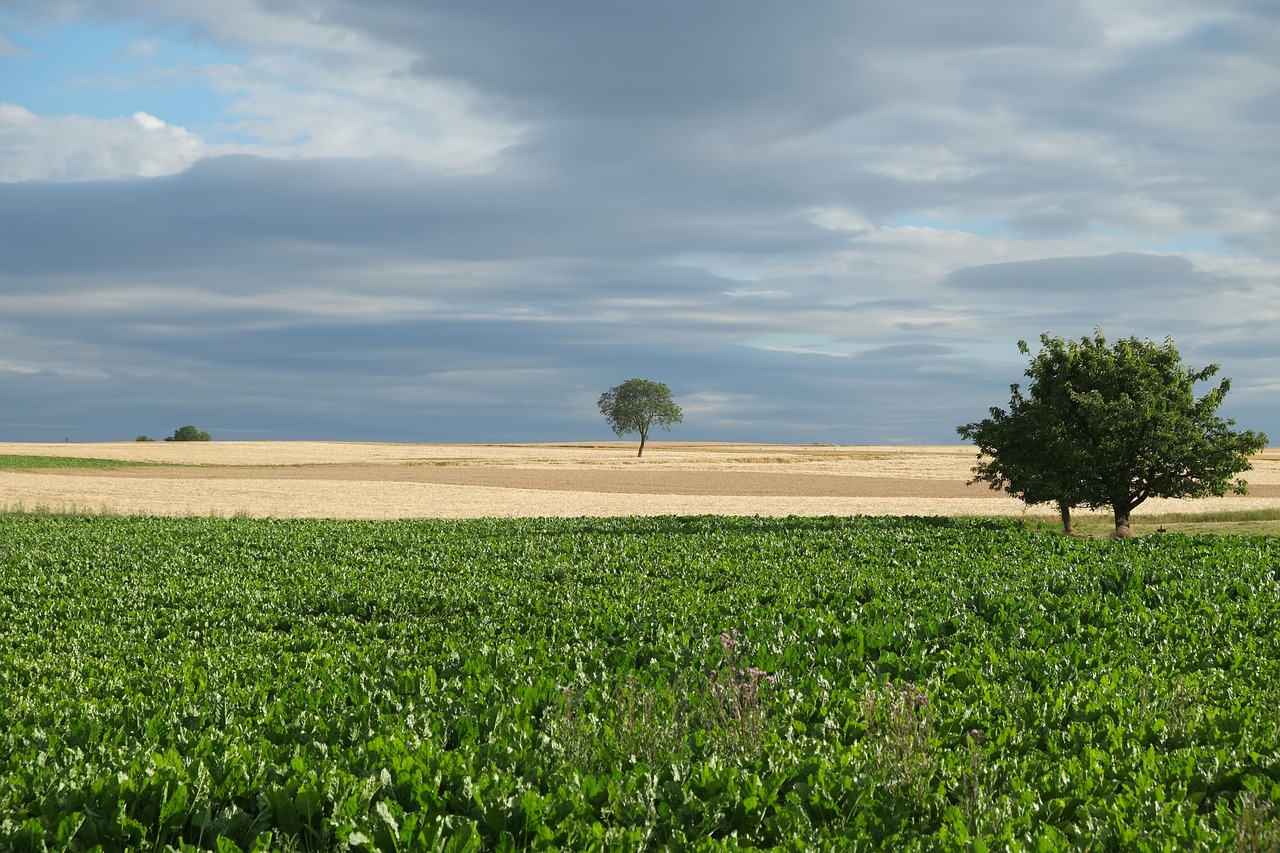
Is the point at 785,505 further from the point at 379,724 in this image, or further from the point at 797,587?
the point at 379,724

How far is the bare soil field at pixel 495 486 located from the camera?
46938 millimetres

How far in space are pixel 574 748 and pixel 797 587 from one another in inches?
369

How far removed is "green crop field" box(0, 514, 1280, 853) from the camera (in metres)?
6.44

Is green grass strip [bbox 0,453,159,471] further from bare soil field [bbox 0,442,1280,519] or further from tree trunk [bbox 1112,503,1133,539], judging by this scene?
tree trunk [bbox 1112,503,1133,539]

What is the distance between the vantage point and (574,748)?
25.3 feet

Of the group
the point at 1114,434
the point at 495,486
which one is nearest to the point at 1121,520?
the point at 1114,434

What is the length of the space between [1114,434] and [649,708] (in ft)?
91.4

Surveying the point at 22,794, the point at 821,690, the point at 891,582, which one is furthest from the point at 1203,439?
the point at 22,794

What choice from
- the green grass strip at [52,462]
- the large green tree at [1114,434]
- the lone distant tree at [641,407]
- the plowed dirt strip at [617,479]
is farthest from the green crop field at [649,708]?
the lone distant tree at [641,407]

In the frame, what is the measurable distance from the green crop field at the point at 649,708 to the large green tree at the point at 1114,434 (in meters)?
12.8

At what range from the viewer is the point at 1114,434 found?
3150 centimetres

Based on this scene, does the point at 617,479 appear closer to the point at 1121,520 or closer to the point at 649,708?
the point at 1121,520

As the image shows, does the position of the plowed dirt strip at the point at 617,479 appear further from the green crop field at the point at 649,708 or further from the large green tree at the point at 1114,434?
the green crop field at the point at 649,708

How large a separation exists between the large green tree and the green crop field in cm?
1277
